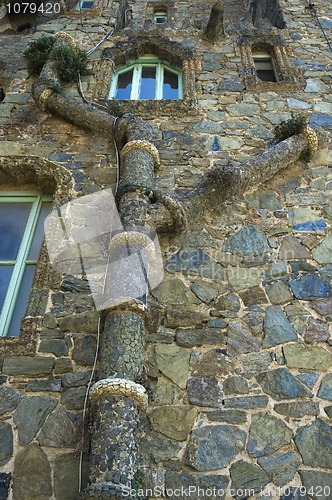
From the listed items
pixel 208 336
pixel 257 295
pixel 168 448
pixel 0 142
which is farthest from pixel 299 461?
pixel 0 142

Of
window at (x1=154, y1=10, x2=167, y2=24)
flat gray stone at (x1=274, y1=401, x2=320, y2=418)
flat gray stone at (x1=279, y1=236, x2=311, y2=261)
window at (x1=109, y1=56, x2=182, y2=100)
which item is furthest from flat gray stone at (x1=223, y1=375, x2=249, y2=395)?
window at (x1=154, y1=10, x2=167, y2=24)

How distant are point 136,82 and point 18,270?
372cm

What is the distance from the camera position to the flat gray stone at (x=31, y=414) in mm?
3275

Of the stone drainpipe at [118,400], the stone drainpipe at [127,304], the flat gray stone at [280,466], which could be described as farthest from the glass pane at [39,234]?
the flat gray stone at [280,466]

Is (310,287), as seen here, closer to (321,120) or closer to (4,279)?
(4,279)

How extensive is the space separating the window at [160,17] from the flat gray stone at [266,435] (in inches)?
287

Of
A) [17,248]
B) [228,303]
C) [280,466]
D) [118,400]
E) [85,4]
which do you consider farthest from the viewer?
[85,4]

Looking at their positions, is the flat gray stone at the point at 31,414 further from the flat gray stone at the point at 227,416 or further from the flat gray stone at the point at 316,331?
the flat gray stone at the point at 316,331

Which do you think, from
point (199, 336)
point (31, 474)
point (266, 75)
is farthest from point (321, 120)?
point (31, 474)

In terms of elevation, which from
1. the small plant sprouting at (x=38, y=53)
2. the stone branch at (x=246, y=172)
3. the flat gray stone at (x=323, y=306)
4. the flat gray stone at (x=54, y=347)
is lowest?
the flat gray stone at (x=54, y=347)

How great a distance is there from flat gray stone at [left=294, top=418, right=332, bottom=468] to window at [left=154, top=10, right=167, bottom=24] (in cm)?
737

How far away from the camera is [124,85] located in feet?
23.7

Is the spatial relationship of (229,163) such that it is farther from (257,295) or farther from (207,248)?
(257,295)

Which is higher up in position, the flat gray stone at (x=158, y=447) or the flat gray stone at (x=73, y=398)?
the flat gray stone at (x=73, y=398)
